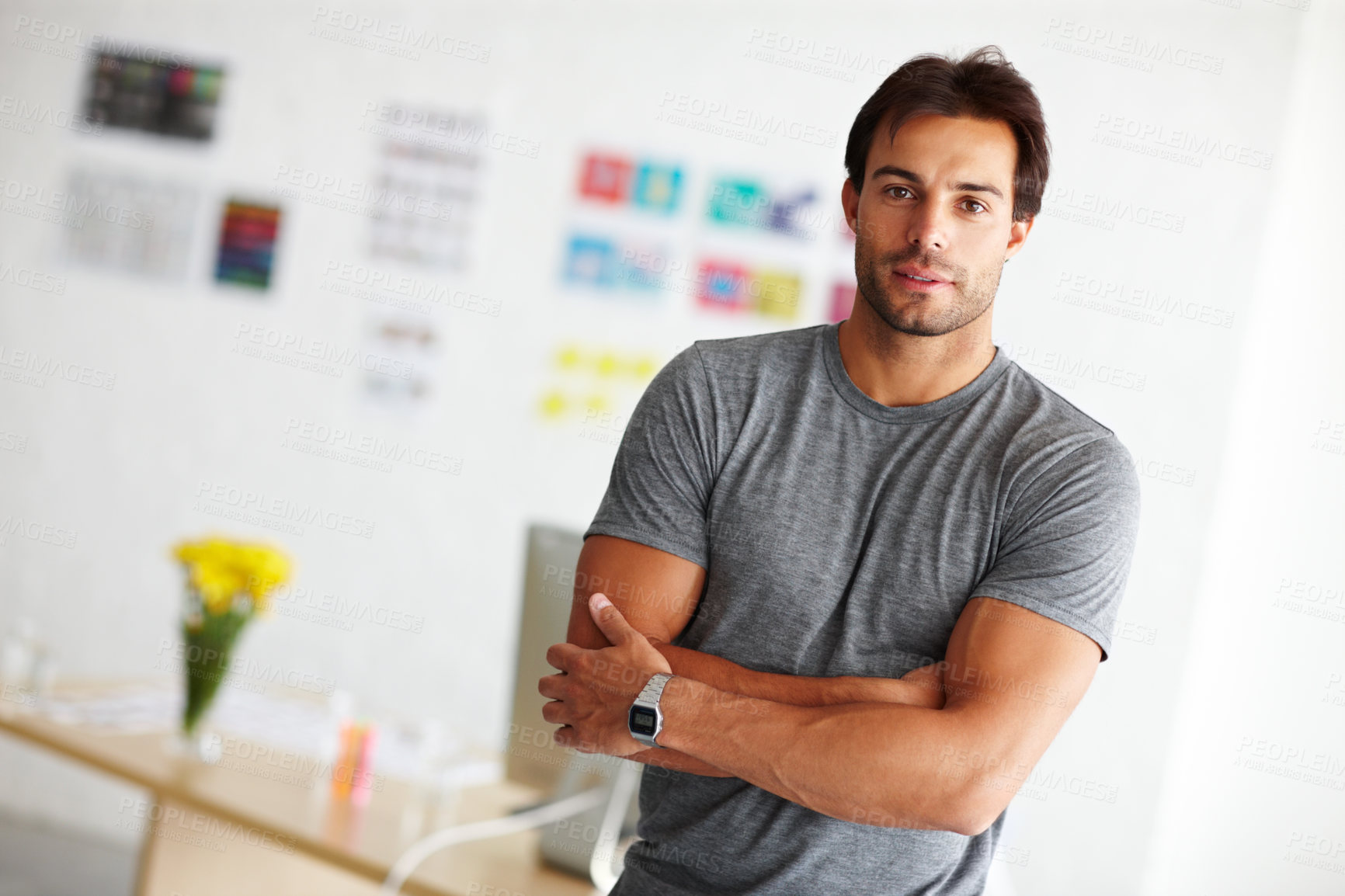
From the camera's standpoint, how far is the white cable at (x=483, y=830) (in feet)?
6.22

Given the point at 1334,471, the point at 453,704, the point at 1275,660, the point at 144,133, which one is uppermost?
the point at 144,133

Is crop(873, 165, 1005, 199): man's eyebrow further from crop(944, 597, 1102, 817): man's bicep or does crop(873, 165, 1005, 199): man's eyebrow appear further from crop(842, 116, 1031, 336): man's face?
crop(944, 597, 1102, 817): man's bicep

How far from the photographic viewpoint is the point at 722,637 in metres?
1.47

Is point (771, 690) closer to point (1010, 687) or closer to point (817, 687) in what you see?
point (817, 687)

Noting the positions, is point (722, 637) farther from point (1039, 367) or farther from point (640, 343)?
point (640, 343)

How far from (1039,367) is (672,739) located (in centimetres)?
186

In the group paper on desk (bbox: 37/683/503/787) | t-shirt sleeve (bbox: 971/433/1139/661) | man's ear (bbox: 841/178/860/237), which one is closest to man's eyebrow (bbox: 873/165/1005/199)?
man's ear (bbox: 841/178/860/237)

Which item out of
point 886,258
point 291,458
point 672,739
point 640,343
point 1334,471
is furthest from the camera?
point 291,458

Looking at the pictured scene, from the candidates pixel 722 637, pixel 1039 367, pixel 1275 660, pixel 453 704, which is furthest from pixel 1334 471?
pixel 453 704

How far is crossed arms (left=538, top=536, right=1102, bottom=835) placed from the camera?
1.32m

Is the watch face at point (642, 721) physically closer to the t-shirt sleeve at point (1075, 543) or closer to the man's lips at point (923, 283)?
the t-shirt sleeve at point (1075, 543)

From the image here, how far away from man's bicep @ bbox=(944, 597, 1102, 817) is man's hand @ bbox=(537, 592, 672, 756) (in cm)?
37

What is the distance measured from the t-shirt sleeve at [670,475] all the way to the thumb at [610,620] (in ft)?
0.28

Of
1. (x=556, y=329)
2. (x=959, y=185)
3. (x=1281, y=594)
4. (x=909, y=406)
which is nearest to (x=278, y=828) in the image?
(x=909, y=406)
